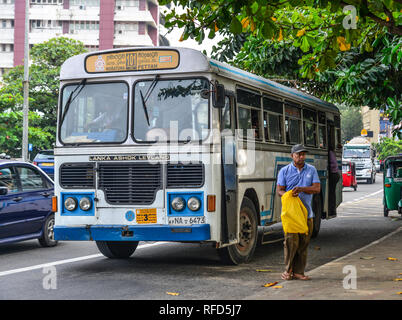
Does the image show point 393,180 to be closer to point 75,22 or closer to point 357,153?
point 357,153

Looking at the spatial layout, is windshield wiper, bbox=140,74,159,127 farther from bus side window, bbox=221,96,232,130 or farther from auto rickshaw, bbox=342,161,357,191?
auto rickshaw, bbox=342,161,357,191

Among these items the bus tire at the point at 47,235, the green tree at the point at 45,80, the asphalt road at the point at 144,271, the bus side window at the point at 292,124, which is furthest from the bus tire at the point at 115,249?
the green tree at the point at 45,80

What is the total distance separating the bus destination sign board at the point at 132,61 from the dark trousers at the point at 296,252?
290cm

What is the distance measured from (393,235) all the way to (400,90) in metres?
3.41

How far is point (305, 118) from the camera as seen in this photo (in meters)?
13.5

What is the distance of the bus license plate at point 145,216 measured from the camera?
9.06 m

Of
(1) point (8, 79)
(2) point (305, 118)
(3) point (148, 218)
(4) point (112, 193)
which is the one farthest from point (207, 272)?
(1) point (8, 79)

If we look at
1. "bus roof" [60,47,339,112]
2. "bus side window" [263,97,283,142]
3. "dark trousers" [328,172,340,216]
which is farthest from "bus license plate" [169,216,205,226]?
"dark trousers" [328,172,340,216]

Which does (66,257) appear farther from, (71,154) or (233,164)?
(233,164)

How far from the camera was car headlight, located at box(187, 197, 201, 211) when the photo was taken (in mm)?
8953

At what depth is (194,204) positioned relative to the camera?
353 inches

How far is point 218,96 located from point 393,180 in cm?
1180

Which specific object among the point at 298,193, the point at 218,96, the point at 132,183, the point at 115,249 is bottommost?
the point at 115,249

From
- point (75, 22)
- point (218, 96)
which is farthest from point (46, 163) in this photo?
point (75, 22)
